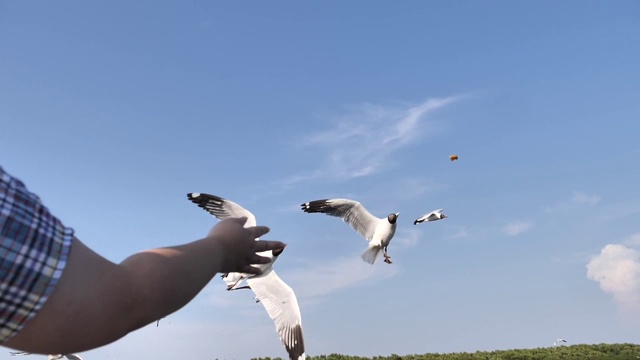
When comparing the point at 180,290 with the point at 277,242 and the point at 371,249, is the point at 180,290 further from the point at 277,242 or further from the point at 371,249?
the point at 371,249

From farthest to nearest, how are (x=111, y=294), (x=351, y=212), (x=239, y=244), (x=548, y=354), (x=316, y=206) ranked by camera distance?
1. (x=548, y=354)
2. (x=351, y=212)
3. (x=316, y=206)
4. (x=239, y=244)
5. (x=111, y=294)

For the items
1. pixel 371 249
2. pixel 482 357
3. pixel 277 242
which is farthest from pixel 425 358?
pixel 277 242

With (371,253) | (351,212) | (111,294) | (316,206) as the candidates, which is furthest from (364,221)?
(111,294)

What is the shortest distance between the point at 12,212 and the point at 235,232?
30.0 inches

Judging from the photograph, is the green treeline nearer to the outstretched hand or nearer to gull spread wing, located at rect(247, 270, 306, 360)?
gull spread wing, located at rect(247, 270, 306, 360)

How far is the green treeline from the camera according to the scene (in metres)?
17.4

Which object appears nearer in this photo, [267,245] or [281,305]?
[267,245]

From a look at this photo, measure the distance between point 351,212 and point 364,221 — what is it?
461mm

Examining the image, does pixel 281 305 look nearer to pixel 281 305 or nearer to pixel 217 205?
pixel 281 305

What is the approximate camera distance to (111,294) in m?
1.50

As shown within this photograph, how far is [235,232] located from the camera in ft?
6.38

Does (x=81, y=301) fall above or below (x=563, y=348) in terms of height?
below

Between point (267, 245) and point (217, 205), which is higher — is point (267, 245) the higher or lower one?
the lower one

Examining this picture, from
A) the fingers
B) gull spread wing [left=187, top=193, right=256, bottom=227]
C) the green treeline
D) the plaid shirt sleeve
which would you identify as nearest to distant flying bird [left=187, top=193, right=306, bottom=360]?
gull spread wing [left=187, top=193, right=256, bottom=227]
